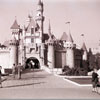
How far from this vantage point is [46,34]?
26.1m

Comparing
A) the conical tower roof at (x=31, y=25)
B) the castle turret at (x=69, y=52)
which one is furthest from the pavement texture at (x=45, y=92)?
the conical tower roof at (x=31, y=25)

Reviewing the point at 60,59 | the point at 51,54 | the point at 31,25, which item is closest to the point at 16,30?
the point at 31,25

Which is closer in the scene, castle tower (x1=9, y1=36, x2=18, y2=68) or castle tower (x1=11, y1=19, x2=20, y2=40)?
castle tower (x1=9, y1=36, x2=18, y2=68)

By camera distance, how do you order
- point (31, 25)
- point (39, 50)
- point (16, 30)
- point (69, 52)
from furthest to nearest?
point (16, 30) < point (31, 25) < point (69, 52) < point (39, 50)

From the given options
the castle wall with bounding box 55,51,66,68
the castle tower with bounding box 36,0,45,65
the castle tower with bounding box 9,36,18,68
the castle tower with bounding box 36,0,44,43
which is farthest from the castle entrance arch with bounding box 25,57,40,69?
the castle tower with bounding box 36,0,44,43

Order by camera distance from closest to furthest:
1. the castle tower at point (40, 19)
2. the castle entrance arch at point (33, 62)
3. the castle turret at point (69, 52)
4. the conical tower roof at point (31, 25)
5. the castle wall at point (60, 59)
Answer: the castle turret at point (69, 52), the castle wall at point (60, 59), the castle entrance arch at point (33, 62), the castle tower at point (40, 19), the conical tower roof at point (31, 25)

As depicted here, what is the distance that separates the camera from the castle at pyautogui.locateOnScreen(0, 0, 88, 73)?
2236 cm

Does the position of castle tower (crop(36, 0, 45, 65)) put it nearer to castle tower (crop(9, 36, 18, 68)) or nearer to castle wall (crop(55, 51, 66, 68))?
castle wall (crop(55, 51, 66, 68))

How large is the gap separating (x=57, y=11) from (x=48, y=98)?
8.43ft

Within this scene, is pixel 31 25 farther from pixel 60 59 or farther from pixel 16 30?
pixel 60 59

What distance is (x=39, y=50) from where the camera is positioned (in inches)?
907

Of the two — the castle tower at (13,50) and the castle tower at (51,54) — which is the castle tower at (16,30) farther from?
the castle tower at (51,54)

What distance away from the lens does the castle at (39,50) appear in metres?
22.4

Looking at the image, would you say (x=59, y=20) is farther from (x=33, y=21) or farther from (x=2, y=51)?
(x=33, y=21)
